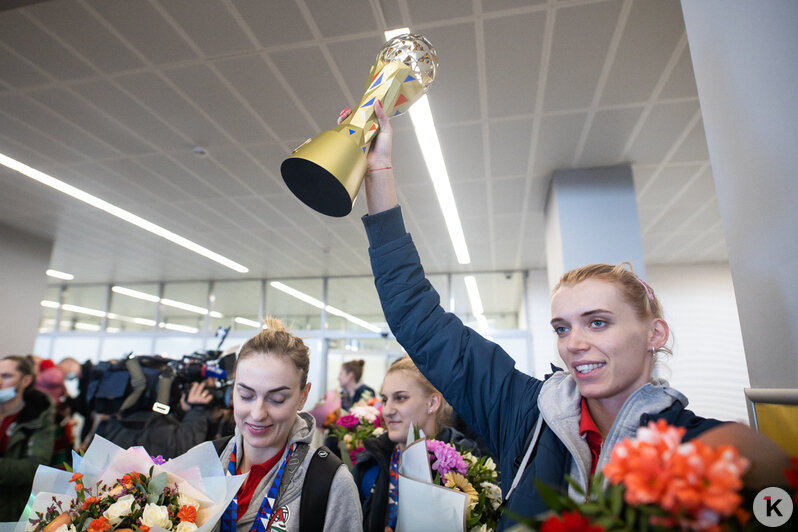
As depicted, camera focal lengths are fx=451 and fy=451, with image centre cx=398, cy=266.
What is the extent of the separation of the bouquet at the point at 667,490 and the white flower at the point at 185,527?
0.83m

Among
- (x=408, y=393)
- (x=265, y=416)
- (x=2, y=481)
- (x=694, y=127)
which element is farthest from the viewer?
(x=694, y=127)

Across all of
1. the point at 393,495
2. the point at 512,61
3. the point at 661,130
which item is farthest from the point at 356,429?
the point at 661,130

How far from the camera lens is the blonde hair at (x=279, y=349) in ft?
4.84

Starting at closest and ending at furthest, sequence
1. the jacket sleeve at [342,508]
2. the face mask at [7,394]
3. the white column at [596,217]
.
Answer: the jacket sleeve at [342,508] → the face mask at [7,394] → the white column at [596,217]

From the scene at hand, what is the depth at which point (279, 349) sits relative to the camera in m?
1.48

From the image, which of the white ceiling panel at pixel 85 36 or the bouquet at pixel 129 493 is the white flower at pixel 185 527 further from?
the white ceiling panel at pixel 85 36

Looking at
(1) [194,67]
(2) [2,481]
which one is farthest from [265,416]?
(1) [194,67]

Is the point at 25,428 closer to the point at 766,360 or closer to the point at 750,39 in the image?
the point at 766,360

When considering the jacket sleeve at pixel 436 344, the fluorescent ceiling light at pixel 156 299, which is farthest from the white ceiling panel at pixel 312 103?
the fluorescent ceiling light at pixel 156 299

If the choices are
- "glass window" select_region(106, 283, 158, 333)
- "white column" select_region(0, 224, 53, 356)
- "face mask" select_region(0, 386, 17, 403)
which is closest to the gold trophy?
"face mask" select_region(0, 386, 17, 403)

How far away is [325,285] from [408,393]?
22.1ft

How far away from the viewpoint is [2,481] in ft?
7.67

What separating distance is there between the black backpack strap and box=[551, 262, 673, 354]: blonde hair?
0.84m

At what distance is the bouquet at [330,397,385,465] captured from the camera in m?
2.39
